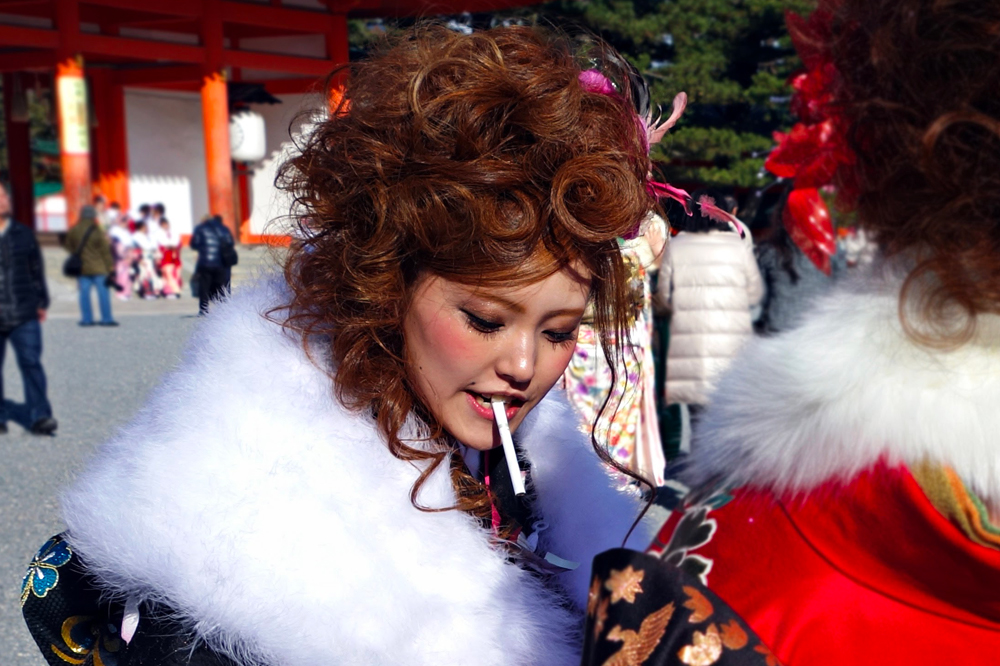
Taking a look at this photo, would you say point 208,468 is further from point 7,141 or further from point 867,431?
point 7,141

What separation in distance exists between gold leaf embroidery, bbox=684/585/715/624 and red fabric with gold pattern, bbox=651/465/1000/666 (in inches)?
4.8

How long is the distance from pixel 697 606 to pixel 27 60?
16.3 metres

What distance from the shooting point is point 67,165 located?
44.3 ft

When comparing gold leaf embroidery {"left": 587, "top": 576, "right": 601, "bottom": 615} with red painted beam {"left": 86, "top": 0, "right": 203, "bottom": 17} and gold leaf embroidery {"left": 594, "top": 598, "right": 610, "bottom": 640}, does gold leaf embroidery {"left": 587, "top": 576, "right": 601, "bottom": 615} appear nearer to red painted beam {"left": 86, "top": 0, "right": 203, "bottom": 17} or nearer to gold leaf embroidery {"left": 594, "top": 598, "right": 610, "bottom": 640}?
gold leaf embroidery {"left": 594, "top": 598, "right": 610, "bottom": 640}

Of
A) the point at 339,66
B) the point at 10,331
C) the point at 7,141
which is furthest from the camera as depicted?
the point at 7,141

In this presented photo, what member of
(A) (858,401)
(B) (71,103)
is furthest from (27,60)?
(A) (858,401)

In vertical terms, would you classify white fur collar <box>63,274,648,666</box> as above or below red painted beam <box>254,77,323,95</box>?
below

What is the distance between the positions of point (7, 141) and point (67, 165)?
16.8 feet

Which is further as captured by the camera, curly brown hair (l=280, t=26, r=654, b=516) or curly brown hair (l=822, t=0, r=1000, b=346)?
curly brown hair (l=280, t=26, r=654, b=516)

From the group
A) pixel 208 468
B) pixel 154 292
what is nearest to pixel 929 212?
pixel 208 468

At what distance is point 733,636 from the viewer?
2.29ft

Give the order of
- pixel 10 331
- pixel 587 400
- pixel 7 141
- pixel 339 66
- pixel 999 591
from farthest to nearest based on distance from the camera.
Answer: pixel 7 141
pixel 10 331
pixel 587 400
pixel 339 66
pixel 999 591

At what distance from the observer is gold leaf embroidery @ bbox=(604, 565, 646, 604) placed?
69 centimetres

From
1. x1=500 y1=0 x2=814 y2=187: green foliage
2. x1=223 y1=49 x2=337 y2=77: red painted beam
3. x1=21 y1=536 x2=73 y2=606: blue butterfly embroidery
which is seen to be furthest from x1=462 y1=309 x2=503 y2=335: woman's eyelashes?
x1=223 y1=49 x2=337 y2=77: red painted beam
